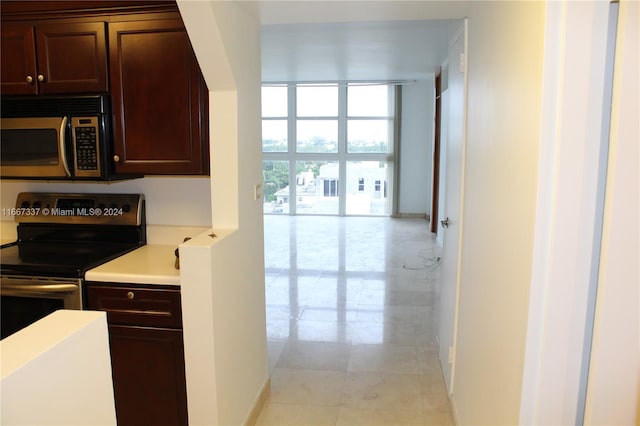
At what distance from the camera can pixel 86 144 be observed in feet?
7.88

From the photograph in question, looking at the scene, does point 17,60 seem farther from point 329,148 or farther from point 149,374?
point 329,148

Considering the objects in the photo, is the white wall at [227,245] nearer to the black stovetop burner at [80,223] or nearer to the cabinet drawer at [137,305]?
the cabinet drawer at [137,305]

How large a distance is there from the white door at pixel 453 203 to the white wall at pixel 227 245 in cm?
110

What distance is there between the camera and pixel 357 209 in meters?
9.53

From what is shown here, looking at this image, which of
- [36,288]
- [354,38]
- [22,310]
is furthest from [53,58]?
[354,38]

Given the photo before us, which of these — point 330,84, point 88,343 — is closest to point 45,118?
point 88,343

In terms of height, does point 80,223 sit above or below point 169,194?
below

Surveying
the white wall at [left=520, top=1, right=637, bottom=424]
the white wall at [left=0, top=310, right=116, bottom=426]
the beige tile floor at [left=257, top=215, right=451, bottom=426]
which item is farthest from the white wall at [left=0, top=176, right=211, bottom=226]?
the white wall at [left=520, top=1, right=637, bottom=424]

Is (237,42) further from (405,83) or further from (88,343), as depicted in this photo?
(405,83)

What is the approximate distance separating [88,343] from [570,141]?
132 cm

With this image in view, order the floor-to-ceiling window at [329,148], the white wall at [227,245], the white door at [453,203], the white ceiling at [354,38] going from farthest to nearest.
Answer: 1. the floor-to-ceiling window at [329,148]
2. the white door at [453,203]
3. the white ceiling at [354,38]
4. the white wall at [227,245]

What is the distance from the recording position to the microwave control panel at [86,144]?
239 cm

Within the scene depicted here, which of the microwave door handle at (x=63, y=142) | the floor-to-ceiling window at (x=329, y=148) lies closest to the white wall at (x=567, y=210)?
the microwave door handle at (x=63, y=142)

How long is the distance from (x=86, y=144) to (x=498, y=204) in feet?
6.56
